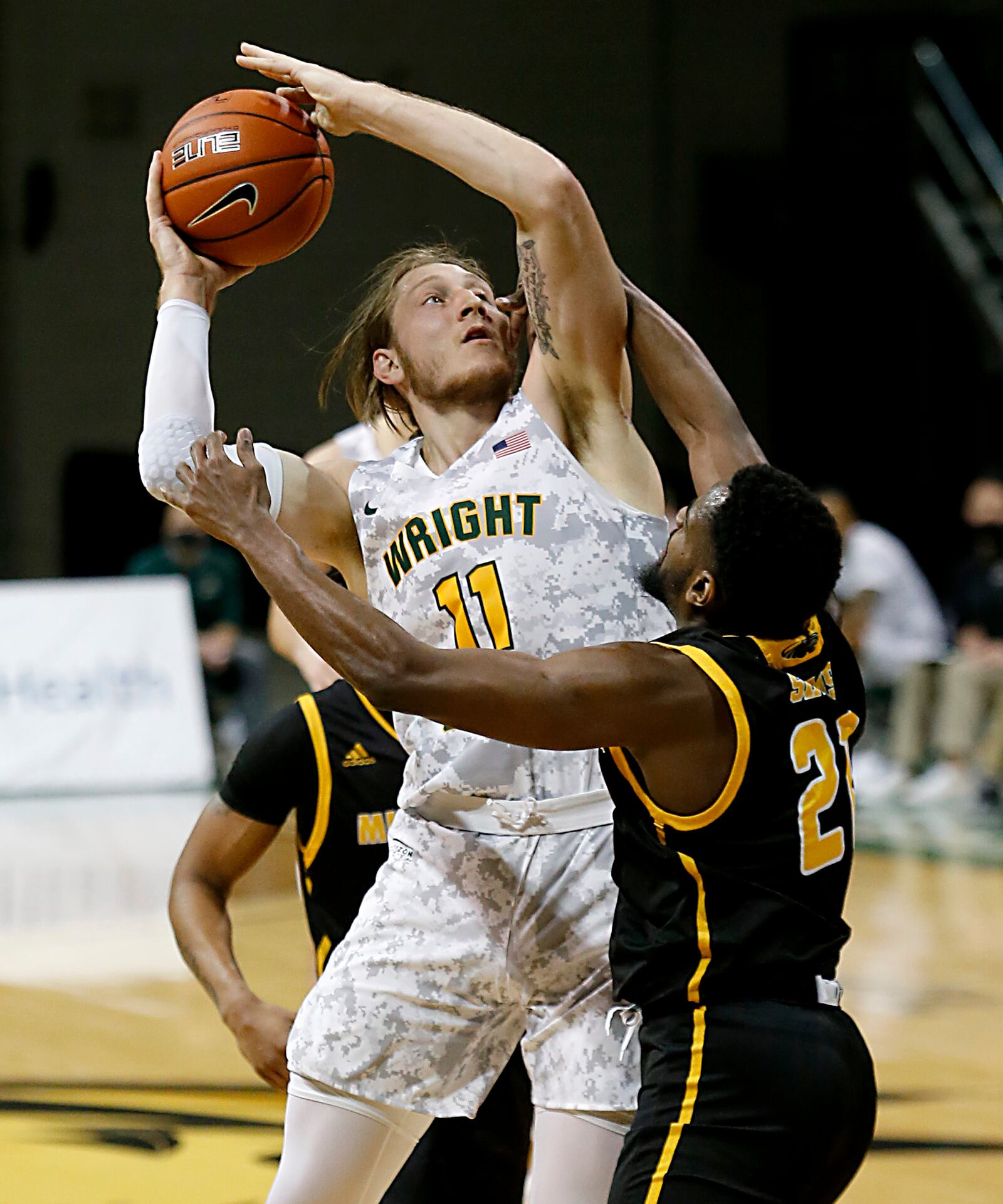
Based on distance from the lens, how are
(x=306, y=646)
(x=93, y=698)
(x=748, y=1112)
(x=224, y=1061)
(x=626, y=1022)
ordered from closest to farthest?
(x=748, y=1112), (x=626, y=1022), (x=306, y=646), (x=224, y=1061), (x=93, y=698)

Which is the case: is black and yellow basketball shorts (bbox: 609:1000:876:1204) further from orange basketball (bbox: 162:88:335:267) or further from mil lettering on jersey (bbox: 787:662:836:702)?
orange basketball (bbox: 162:88:335:267)

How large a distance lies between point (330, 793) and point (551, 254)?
4.18 ft

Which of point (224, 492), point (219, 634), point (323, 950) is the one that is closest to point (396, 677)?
point (224, 492)

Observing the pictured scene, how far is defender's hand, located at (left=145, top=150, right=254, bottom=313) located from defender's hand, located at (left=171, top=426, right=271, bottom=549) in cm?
48

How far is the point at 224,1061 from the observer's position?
18.0ft

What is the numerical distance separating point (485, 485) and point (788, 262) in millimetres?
15510

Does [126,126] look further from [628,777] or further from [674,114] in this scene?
[628,777]

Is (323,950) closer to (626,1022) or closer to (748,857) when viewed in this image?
(626,1022)

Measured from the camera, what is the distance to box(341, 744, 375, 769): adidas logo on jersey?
357 cm

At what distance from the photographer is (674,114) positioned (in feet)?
59.4

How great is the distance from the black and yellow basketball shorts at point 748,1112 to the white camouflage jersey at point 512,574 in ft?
1.64

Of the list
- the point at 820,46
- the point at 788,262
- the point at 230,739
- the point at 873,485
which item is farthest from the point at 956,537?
the point at 230,739

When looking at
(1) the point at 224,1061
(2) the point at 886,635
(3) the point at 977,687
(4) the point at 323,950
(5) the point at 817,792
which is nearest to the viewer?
(5) the point at 817,792

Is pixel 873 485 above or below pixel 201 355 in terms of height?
below
